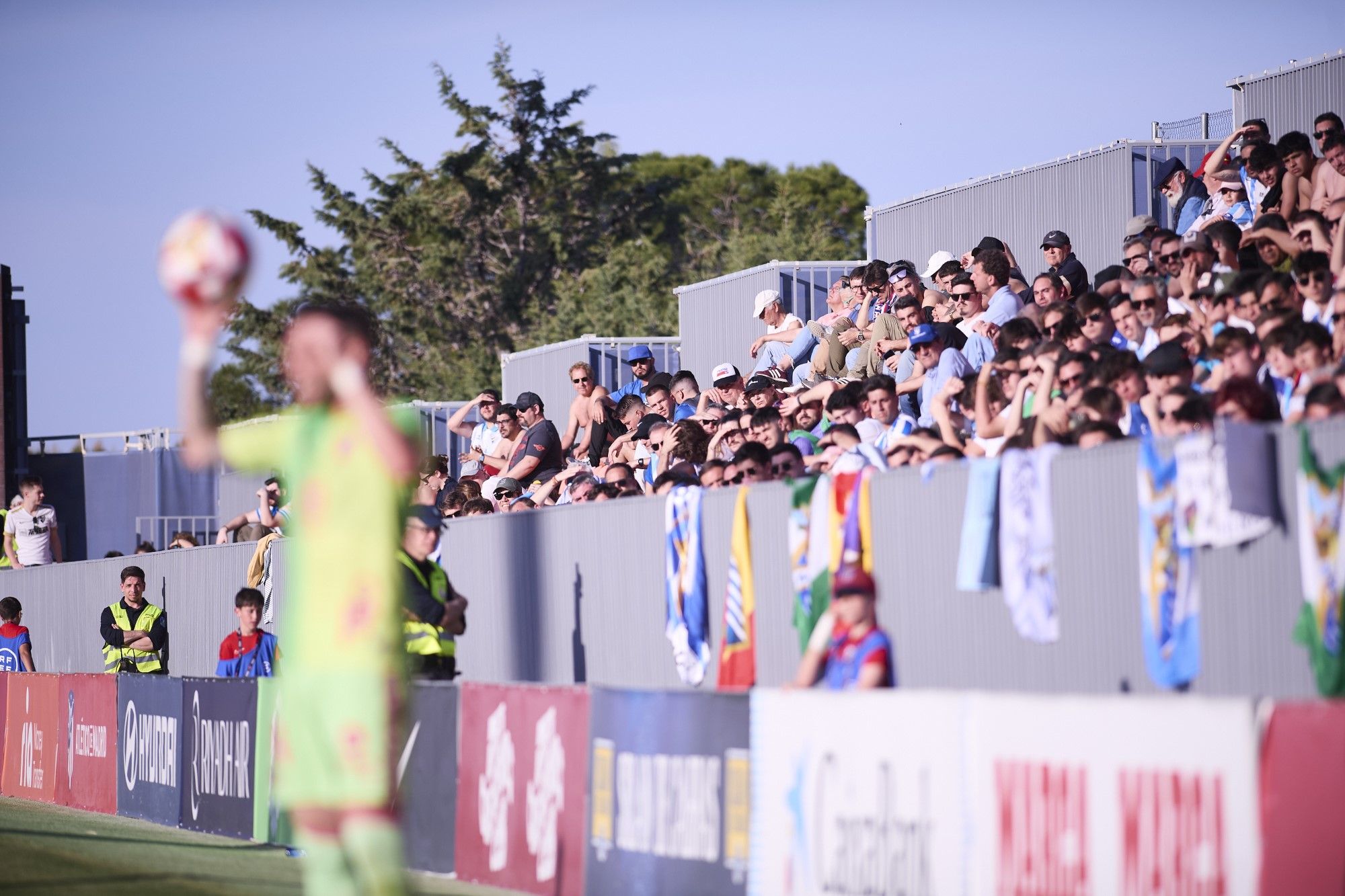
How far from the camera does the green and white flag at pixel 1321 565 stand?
6.46 metres

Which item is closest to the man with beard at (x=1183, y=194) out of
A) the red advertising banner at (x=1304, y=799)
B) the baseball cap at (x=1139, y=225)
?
the baseball cap at (x=1139, y=225)

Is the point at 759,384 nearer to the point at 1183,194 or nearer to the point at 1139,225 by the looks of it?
the point at 1139,225

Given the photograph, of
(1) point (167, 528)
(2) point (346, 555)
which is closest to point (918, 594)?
(2) point (346, 555)

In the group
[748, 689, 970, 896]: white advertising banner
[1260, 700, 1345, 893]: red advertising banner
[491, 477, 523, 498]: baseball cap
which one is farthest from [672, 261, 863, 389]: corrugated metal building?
[1260, 700, 1345, 893]: red advertising banner

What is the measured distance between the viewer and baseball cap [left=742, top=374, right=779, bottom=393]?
47.1ft

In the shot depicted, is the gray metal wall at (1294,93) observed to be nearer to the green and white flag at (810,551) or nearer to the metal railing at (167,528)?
the green and white flag at (810,551)

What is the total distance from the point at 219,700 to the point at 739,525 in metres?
4.93

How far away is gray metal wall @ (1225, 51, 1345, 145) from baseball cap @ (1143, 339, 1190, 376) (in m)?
5.85

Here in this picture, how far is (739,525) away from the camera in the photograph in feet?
32.6

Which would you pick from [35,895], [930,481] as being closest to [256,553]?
[35,895]

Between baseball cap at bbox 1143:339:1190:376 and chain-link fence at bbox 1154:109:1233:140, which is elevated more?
chain-link fence at bbox 1154:109:1233:140

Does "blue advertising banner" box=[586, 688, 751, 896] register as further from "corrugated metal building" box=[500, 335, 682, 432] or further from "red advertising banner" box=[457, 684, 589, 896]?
"corrugated metal building" box=[500, 335, 682, 432]

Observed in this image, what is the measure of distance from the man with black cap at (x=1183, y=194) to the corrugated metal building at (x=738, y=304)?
6.73m

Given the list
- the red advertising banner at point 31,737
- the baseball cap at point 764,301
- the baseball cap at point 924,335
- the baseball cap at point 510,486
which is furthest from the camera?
the baseball cap at point 764,301
